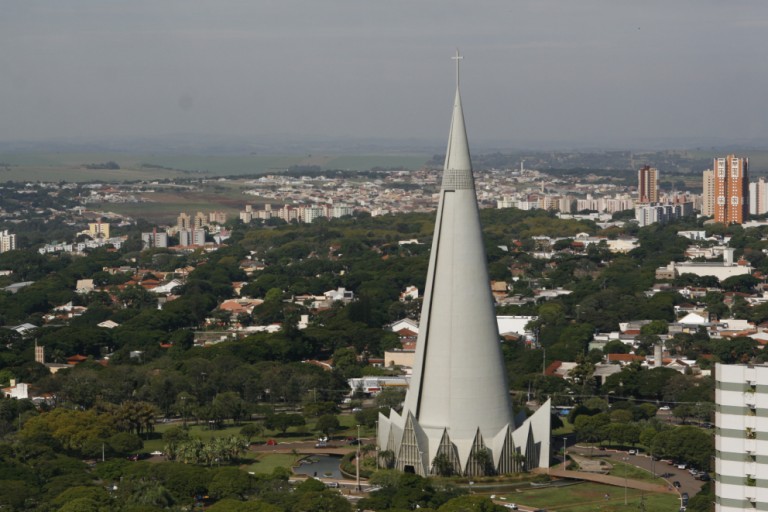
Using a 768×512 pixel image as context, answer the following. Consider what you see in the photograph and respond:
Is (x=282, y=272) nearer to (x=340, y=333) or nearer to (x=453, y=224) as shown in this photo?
(x=340, y=333)

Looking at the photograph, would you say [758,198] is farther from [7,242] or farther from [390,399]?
[390,399]

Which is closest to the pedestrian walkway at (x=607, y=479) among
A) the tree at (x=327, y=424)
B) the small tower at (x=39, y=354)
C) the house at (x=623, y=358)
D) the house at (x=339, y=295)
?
the tree at (x=327, y=424)

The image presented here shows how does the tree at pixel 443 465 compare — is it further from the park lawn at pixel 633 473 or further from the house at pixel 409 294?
the house at pixel 409 294

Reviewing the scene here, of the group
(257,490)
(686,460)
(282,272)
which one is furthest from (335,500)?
(282,272)

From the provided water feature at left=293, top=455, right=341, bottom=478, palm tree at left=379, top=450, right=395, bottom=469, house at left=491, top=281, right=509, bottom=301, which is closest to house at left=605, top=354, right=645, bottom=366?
water feature at left=293, top=455, right=341, bottom=478

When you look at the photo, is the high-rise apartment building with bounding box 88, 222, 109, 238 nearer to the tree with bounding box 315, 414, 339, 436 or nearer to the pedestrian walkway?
the tree with bounding box 315, 414, 339, 436

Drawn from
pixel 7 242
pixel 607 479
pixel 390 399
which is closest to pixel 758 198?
pixel 7 242
